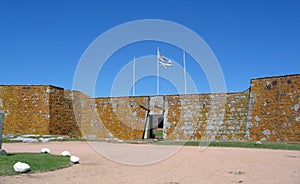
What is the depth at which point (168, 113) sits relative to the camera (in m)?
17.6

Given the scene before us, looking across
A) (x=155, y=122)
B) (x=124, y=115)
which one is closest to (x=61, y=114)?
(x=124, y=115)

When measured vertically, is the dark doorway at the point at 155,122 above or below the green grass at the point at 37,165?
above

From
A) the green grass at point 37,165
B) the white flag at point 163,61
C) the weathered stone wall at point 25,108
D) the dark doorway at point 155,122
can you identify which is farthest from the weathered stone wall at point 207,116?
the green grass at point 37,165

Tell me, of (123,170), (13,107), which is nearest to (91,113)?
(13,107)

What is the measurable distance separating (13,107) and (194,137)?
10.5 m

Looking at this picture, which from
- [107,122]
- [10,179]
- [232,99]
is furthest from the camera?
[107,122]

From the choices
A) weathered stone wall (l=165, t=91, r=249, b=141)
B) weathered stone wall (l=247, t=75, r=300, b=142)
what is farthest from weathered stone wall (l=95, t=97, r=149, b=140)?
weathered stone wall (l=247, t=75, r=300, b=142)

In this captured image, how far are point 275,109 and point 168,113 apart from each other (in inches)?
232

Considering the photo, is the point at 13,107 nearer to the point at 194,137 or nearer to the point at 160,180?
the point at 194,137

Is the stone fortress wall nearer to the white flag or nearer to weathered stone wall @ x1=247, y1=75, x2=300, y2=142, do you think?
weathered stone wall @ x1=247, y1=75, x2=300, y2=142

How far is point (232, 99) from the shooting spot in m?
15.9

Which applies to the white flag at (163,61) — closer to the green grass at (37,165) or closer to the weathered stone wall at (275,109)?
the weathered stone wall at (275,109)

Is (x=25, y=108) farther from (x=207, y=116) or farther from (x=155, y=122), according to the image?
(x=207, y=116)

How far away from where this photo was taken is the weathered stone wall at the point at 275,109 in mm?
13789
